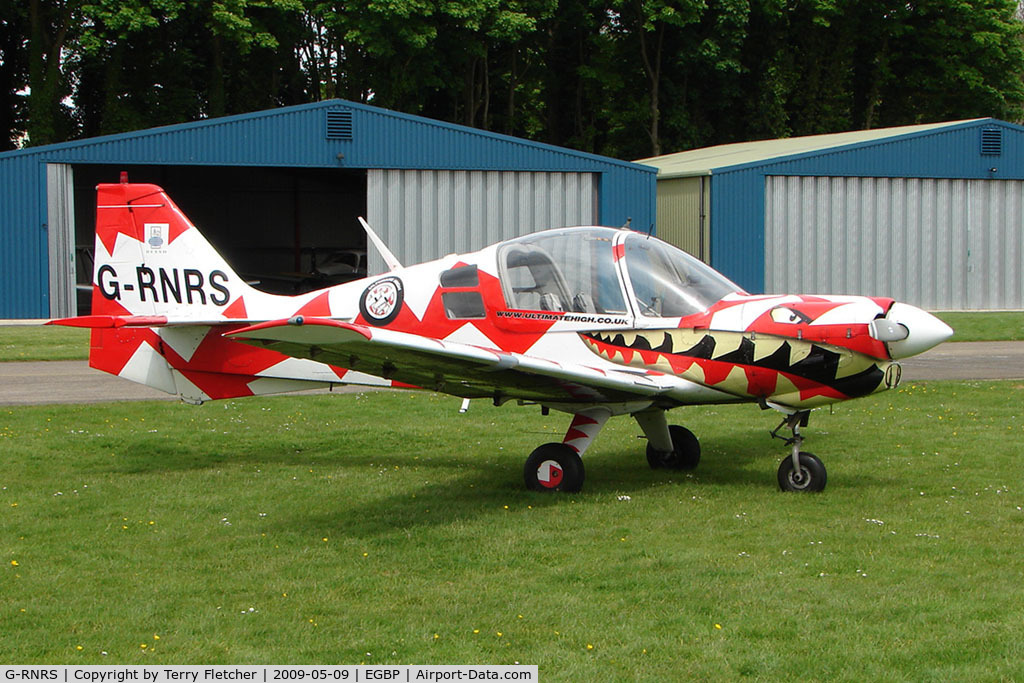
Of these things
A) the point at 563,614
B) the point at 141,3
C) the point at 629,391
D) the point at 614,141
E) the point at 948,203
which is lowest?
the point at 563,614

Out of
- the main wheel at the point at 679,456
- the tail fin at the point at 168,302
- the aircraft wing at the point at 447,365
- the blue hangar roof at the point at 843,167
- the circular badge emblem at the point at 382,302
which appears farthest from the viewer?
the blue hangar roof at the point at 843,167

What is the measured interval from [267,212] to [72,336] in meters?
18.2

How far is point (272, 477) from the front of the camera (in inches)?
380

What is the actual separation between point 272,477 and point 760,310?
4345mm

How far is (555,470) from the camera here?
893 centimetres

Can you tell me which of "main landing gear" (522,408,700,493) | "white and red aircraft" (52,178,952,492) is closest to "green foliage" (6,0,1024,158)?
"white and red aircraft" (52,178,952,492)

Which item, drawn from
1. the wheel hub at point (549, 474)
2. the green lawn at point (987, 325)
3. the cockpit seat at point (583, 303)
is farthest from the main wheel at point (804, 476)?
the green lawn at point (987, 325)

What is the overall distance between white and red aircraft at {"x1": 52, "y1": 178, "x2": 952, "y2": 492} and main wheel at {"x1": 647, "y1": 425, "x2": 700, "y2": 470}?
1 centimetres

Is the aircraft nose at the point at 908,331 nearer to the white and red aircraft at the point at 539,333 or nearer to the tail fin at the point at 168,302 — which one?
the white and red aircraft at the point at 539,333

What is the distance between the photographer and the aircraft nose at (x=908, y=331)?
7.96 metres

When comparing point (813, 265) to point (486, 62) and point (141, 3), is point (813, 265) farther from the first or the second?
point (141, 3)

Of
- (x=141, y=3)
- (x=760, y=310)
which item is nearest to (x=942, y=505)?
(x=760, y=310)

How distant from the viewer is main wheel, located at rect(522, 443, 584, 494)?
29.1ft

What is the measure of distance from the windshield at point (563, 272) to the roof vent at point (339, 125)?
19.4 meters
